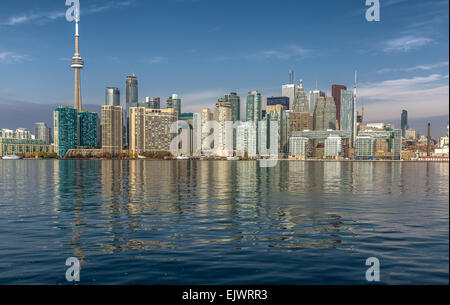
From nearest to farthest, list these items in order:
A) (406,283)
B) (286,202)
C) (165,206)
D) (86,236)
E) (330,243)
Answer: (406,283), (330,243), (86,236), (165,206), (286,202)

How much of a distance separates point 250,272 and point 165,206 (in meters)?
29.9

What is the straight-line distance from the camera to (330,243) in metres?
29.4

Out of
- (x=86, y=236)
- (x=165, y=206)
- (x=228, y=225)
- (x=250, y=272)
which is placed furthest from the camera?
(x=165, y=206)

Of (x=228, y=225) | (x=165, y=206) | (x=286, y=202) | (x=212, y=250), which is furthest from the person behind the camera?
(x=286, y=202)

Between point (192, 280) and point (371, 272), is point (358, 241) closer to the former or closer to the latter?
point (371, 272)

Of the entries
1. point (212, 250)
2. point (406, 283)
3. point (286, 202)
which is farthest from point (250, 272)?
point (286, 202)

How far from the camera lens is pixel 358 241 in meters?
30.1
